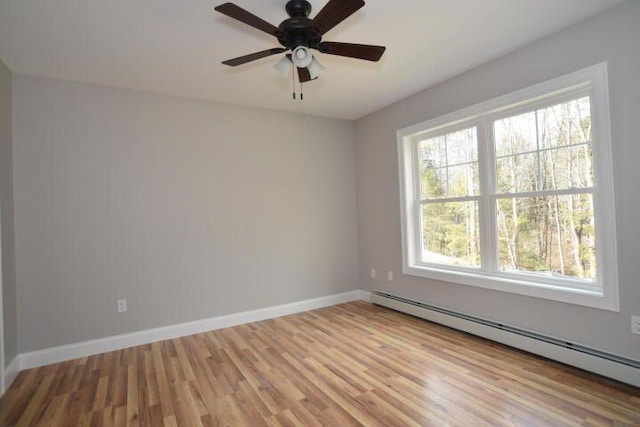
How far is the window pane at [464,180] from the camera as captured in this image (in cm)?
331

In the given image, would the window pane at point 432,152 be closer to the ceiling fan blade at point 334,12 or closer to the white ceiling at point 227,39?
the white ceiling at point 227,39

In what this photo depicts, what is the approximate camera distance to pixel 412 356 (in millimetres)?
2777

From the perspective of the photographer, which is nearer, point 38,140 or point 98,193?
point 38,140

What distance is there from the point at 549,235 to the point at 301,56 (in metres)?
2.52

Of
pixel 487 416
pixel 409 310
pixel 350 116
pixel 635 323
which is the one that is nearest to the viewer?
pixel 487 416

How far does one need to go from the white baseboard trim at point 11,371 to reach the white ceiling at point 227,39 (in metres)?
2.50

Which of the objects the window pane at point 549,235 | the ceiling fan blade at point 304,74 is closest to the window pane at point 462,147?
the window pane at point 549,235

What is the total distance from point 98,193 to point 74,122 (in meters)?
0.70

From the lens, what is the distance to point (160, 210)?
344 cm

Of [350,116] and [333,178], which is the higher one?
[350,116]

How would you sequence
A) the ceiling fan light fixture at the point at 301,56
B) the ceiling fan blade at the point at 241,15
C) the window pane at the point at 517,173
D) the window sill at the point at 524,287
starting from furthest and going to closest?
the window pane at the point at 517,173 < the window sill at the point at 524,287 < the ceiling fan light fixture at the point at 301,56 < the ceiling fan blade at the point at 241,15

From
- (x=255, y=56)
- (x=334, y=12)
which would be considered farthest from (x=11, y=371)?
(x=334, y=12)

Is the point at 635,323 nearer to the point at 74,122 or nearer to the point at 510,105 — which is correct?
the point at 510,105

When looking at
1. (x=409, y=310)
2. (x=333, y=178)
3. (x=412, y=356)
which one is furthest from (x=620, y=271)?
(x=333, y=178)
